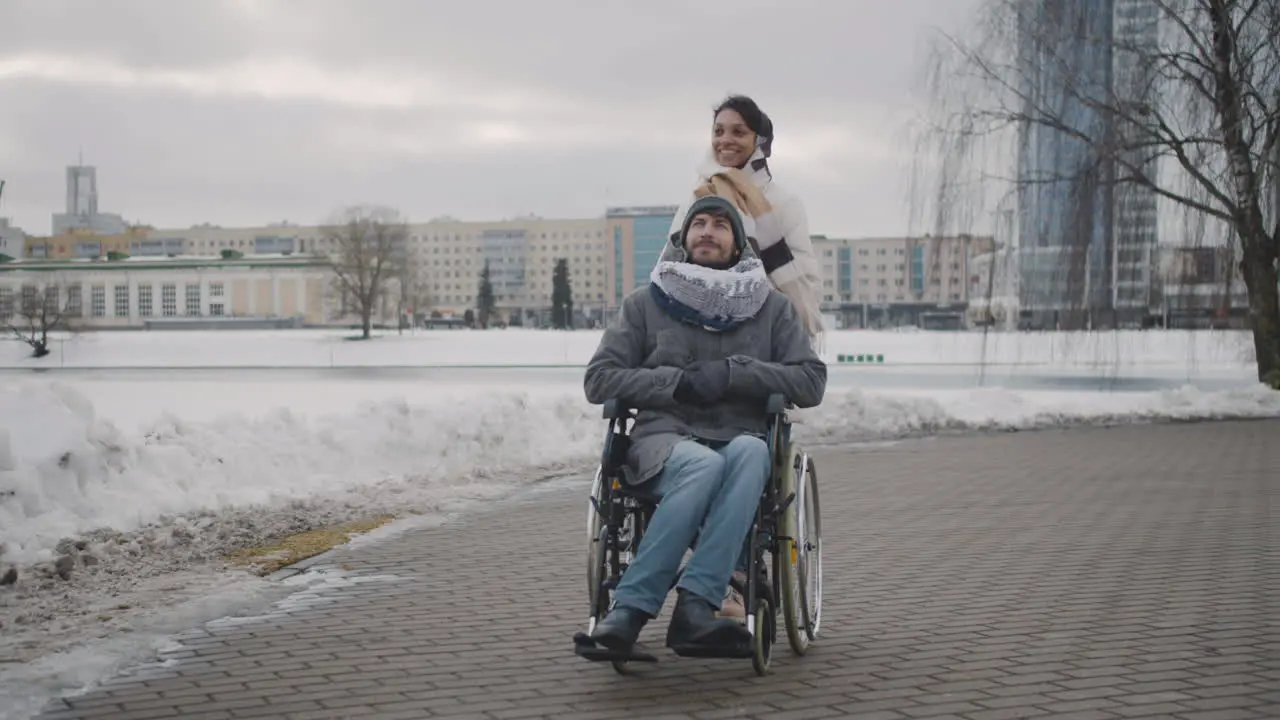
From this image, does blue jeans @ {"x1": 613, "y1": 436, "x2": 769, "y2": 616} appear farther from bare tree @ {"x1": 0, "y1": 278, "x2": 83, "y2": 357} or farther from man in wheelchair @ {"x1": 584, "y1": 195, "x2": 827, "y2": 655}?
bare tree @ {"x1": 0, "y1": 278, "x2": 83, "y2": 357}

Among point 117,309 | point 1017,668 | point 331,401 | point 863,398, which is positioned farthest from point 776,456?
point 117,309

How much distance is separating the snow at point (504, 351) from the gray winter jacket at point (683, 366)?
17.7 meters

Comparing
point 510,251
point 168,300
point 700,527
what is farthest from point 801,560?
point 510,251

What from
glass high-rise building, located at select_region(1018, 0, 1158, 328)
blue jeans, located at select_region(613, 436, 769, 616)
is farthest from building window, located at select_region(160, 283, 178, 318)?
blue jeans, located at select_region(613, 436, 769, 616)

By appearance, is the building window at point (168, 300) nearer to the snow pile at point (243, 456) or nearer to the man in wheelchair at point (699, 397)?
the snow pile at point (243, 456)

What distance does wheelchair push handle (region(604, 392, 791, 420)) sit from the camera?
4.92 meters

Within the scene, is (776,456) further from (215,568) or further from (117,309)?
(117,309)

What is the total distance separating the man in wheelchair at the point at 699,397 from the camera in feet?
15.0

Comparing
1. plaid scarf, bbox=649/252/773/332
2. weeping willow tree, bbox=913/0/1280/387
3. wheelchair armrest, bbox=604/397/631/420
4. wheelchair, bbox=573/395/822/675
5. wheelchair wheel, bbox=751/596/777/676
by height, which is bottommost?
wheelchair wheel, bbox=751/596/777/676

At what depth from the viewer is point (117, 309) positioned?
4321 inches

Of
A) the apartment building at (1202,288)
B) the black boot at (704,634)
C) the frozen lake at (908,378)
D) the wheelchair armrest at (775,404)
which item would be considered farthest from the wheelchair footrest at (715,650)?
Answer: the frozen lake at (908,378)

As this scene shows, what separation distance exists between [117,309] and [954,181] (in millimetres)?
99546

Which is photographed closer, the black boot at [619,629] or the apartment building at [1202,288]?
the black boot at [619,629]

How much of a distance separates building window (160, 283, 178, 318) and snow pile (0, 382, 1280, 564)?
329 feet
